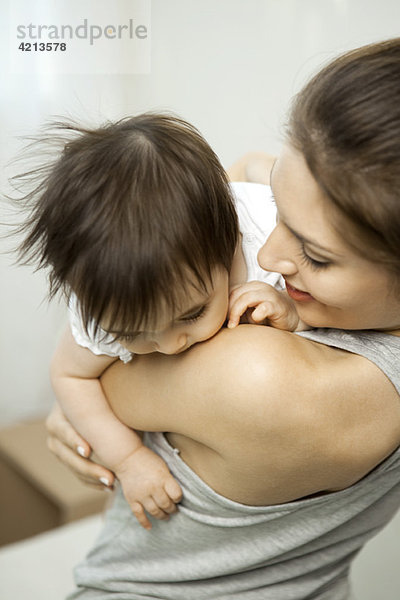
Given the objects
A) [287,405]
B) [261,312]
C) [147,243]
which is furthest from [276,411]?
[147,243]

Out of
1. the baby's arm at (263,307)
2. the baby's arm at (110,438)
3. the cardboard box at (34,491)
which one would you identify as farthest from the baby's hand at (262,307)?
the cardboard box at (34,491)

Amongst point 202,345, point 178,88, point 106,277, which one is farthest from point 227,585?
point 178,88

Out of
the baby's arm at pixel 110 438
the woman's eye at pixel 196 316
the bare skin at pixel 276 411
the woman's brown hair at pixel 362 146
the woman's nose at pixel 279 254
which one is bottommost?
the baby's arm at pixel 110 438

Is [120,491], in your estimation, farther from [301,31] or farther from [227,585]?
[301,31]

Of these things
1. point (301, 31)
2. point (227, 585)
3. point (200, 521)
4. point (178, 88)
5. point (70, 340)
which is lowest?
point (227, 585)

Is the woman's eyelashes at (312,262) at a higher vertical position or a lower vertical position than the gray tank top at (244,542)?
higher

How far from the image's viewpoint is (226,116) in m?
2.09

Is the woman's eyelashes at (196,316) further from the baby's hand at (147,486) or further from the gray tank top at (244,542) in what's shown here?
the baby's hand at (147,486)

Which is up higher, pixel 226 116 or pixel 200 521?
pixel 226 116

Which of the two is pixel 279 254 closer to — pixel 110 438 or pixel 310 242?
pixel 310 242

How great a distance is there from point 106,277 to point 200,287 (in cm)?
12

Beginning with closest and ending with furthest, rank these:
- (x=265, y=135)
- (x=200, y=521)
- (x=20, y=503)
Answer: (x=200, y=521) < (x=265, y=135) < (x=20, y=503)

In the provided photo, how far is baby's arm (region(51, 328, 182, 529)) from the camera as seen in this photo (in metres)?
1.03

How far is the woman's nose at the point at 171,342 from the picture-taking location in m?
0.90
